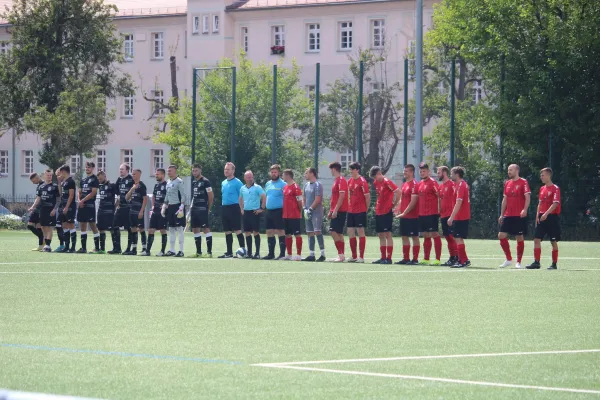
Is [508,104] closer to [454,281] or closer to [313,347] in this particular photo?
[454,281]

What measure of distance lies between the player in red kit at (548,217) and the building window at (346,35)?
173 ft

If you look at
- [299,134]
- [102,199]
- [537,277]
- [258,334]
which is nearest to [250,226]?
[102,199]

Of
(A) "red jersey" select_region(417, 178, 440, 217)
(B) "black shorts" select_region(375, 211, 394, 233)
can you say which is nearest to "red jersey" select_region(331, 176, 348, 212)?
(B) "black shorts" select_region(375, 211, 394, 233)

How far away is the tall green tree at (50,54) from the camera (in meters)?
59.7

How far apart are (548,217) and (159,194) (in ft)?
28.7

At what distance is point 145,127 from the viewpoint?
83375 mm

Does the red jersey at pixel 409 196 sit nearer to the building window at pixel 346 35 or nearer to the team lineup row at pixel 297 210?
the team lineup row at pixel 297 210

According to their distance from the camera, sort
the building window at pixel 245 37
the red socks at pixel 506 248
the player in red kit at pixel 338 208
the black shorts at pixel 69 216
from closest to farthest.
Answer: the red socks at pixel 506 248 → the player in red kit at pixel 338 208 → the black shorts at pixel 69 216 → the building window at pixel 245 37

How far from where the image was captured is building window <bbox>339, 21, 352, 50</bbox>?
247ft

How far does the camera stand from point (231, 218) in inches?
1088

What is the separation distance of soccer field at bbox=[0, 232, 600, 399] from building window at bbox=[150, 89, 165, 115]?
200 ft

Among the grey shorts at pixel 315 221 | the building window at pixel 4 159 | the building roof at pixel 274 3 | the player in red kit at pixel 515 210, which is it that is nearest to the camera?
the player in red kit at pixel 515 210

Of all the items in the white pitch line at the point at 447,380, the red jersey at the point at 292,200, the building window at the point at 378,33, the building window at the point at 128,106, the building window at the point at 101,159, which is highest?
the building window at the point at 378,33

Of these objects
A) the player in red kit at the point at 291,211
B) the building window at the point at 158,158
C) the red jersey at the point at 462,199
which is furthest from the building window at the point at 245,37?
the red jersey at the point at 462,199
